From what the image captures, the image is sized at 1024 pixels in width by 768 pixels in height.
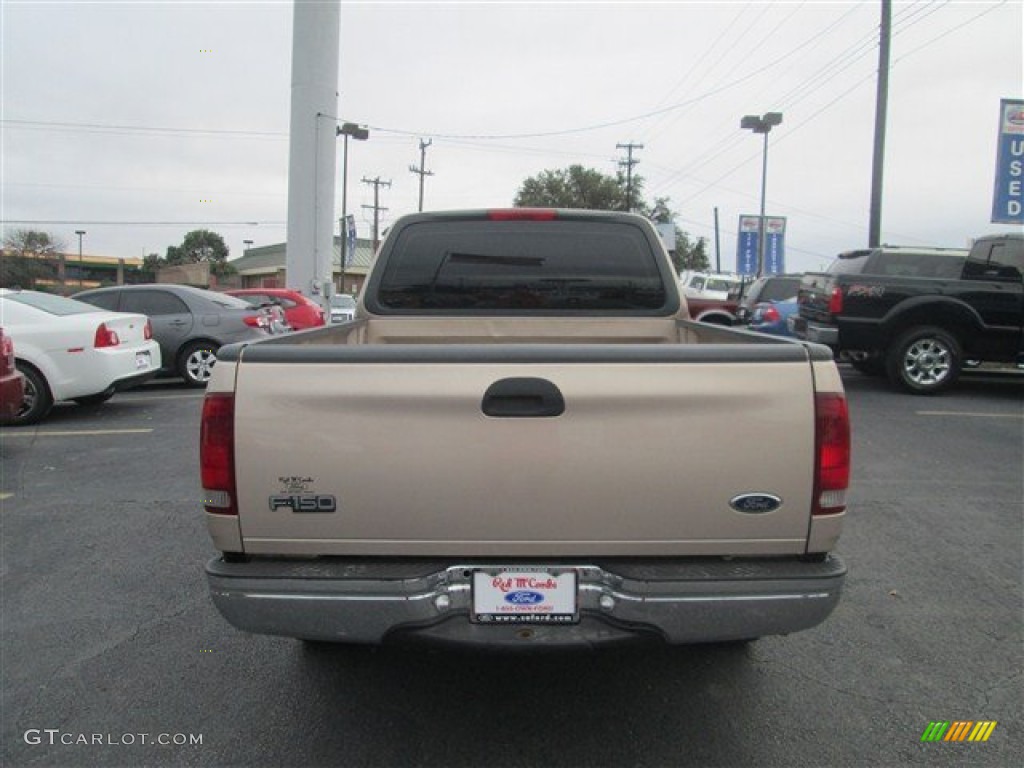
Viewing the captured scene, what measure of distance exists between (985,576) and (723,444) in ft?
9.89

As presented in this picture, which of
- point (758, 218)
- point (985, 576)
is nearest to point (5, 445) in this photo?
point (985, 576)

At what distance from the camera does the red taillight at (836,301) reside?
9.52m

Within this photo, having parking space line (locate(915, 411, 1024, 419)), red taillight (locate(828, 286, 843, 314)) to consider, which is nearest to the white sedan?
red taillight (locate(828, 286, 843, 314))

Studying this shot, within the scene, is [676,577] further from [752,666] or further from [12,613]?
[12,613]

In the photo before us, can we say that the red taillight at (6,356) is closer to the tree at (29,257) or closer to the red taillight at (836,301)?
the red taillight at (836,301)

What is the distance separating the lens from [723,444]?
2.27 m

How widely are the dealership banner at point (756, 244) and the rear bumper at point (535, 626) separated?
25.0 meters

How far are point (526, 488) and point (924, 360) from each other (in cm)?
924

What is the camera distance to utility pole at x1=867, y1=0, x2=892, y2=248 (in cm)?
1545

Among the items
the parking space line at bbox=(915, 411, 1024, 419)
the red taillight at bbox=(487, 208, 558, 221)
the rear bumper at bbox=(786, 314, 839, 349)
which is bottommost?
the parking space line at bbox=(915, 411, 1024, 419)

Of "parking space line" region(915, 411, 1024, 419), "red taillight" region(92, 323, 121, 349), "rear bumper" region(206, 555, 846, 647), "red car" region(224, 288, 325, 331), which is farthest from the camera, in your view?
"red car" region(224, 288, 325, 331)

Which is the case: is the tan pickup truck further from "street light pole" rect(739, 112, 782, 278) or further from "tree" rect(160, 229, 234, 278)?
"tree" rect(160, 229, 234, 278)

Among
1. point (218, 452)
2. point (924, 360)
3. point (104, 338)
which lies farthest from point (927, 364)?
point (104, 338)

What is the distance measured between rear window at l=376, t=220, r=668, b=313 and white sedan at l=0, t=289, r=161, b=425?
5.62 metres
